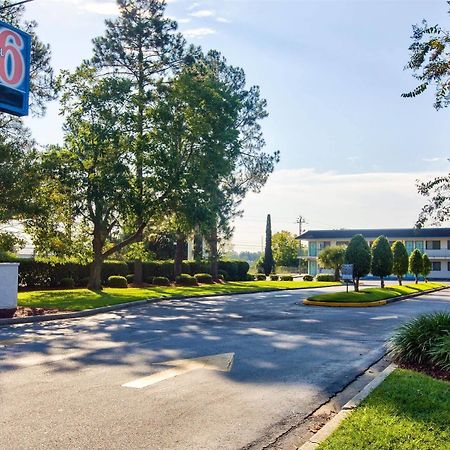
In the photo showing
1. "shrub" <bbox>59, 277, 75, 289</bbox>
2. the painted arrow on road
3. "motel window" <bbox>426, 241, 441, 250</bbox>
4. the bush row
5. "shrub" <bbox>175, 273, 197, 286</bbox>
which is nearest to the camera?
the painted arrow on road

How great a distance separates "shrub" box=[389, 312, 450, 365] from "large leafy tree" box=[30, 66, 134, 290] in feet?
60.4

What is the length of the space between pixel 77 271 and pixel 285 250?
218ft

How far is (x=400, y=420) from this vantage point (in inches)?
206

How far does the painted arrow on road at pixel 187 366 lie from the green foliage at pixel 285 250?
3399 inches

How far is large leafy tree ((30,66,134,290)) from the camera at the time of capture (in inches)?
1005

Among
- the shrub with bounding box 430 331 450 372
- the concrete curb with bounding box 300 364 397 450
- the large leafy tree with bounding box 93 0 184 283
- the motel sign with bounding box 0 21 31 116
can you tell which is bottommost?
the concrete curb with bounding box 300 364 397 450

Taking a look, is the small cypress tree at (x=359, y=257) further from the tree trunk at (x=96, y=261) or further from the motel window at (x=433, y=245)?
the motel window at (x=433, y=245)

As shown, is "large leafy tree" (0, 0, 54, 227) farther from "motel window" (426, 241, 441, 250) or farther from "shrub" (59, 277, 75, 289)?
"motel window" (426, 241, 441, 250)

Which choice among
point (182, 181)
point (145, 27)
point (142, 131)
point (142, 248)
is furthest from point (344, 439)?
point (145, 27)

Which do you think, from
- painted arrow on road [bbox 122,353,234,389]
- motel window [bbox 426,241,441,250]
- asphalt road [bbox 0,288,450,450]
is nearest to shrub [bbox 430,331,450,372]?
asphalt road [bbox 0,288,450,450]

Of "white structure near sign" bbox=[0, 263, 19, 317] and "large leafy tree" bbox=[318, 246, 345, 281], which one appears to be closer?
"white structure near sign" bbox=[0, 263, 19, 317]

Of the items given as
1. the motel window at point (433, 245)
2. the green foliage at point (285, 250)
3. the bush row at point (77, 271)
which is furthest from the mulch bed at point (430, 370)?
the green foliage at point (285, 250)

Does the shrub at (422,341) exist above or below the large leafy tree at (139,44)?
below

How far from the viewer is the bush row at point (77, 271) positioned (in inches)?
1131
